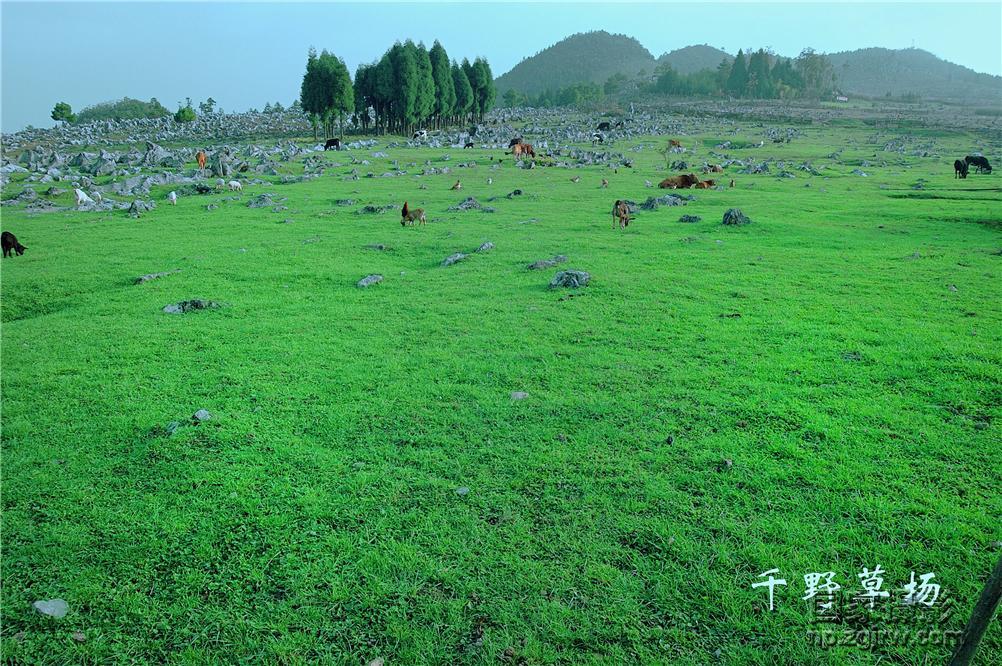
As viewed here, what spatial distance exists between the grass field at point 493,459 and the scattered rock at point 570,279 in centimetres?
25

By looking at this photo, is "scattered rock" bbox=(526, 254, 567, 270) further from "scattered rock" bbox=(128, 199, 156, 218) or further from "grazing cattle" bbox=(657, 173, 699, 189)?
"scattered rock" bbox=(128, 199, 156, 218)

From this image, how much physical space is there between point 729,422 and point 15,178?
38782 millimetres

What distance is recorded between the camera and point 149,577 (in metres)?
5.02

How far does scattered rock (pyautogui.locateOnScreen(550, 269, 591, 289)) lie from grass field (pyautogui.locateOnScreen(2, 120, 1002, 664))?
245mm

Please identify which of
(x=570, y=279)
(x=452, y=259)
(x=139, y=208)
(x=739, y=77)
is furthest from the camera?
(x=739, y=77)

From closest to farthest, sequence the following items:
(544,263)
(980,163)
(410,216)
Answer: (544,263) < (410,216) < (980,163)

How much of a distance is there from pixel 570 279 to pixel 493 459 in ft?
22.6

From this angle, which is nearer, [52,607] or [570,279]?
[52,607]

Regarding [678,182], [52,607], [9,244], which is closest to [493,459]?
[52,607]

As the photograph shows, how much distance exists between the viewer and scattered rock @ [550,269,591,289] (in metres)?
12.6

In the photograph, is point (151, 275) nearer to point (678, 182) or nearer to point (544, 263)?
point (544, 263)

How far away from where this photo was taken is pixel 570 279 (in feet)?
41.5

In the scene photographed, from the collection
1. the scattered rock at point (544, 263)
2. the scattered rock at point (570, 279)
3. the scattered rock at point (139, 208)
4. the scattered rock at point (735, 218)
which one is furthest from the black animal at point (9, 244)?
the scattered rock at point (735, 218)

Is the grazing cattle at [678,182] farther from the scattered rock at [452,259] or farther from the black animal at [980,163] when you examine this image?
the black animal at [980,163]
